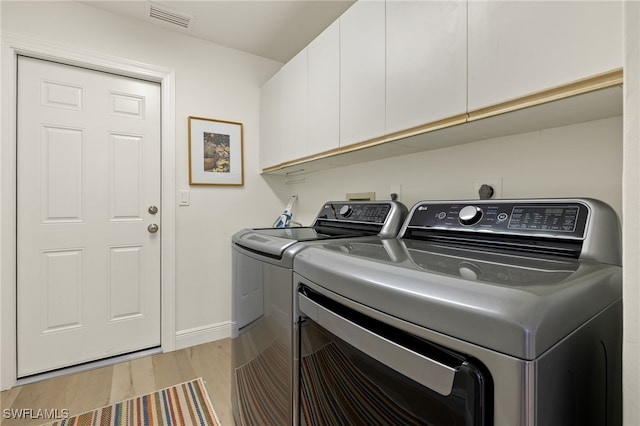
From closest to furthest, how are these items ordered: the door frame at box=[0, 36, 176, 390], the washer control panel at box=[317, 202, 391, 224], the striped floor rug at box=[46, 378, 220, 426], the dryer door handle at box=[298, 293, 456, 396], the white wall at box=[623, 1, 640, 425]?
the white wall at box=[623, 1, 640, 425]
the dryer door handle at box=[298, 293, 456, 396]
the washer control panel at box=[317, 202, 391, 224]
the striped floor rug at box=[46, 378, 220, 426]
the door frame at box=[0, 36, 176, 390]

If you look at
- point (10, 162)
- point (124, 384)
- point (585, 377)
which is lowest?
point (124, 384)

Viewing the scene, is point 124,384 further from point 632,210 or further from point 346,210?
point 632,210

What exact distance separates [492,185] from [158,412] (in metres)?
1.92

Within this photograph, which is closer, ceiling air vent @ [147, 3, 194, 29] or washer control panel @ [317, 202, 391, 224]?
washer control panel @ [317, 202, 391, 224]

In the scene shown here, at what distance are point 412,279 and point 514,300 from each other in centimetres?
16

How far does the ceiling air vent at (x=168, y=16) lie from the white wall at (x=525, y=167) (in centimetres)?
161

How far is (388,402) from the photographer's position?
0.58m

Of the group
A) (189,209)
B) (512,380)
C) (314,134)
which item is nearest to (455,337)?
Result: (512,380)

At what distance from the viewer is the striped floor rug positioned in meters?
1.45

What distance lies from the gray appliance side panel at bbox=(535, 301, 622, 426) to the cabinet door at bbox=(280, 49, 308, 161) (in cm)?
153

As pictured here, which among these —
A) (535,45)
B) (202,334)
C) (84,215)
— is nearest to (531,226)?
(535,45)

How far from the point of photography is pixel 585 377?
48 centimetres

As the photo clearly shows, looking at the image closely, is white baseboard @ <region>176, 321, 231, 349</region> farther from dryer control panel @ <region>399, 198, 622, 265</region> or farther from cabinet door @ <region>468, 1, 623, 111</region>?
cabinet door @ <region>468, 1, 623, 111</region>

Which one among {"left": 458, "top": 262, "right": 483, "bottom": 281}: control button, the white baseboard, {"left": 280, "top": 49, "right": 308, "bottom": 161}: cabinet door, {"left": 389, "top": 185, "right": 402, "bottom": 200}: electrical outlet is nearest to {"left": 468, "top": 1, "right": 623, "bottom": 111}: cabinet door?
{"left": 458, "top": 262, "right": 483, "bottom": 281}: control button
